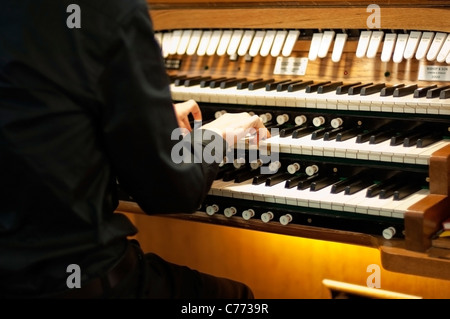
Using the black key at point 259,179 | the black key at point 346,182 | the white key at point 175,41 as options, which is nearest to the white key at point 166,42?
the white key at point 175,41

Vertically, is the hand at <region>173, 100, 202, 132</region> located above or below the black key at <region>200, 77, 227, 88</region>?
below

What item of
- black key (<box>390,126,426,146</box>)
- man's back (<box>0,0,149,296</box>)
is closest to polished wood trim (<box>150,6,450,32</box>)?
black key (<box>390,126,426,146</box>)

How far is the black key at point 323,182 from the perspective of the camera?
2.38 metres

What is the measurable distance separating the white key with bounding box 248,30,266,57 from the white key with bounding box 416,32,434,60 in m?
0.66

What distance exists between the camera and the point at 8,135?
5.51 ft

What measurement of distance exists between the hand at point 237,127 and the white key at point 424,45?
58 centimetres

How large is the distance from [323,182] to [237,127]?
37 cm

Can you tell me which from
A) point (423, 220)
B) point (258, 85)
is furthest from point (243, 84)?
point (423, 220)

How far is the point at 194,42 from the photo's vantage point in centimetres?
302

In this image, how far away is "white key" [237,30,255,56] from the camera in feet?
9.37

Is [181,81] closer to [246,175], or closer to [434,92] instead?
[246,175]

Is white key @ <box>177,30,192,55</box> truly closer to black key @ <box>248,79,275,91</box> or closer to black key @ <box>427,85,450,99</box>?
black key @ <box>248,79,275,91</box>

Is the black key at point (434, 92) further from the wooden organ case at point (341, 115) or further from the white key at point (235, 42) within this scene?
the white key at point (235, 42)
